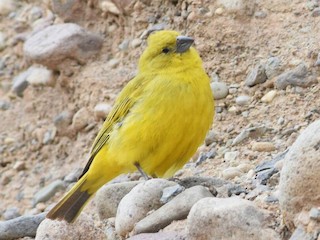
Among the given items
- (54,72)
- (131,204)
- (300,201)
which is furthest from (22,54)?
(300,201)

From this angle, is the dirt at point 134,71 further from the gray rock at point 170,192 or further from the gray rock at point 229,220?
the gray rock at point 229,220

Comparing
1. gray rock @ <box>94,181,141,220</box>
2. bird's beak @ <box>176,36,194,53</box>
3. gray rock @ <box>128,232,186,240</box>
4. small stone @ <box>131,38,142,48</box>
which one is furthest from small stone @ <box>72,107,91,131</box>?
gray rock @ <box>128,232,186,240</box>

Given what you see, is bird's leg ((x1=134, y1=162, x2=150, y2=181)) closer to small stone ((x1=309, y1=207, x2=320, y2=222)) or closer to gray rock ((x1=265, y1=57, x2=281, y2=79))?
gray rock ((x1=265, y1=57, x2=281, y2=79))

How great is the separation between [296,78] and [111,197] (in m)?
1.80

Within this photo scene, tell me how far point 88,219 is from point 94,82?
3.01m

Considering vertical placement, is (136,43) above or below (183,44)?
below

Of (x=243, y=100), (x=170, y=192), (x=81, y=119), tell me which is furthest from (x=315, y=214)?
(x=81, y=119)

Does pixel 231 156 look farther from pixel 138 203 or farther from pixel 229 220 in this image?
pixel 229 220

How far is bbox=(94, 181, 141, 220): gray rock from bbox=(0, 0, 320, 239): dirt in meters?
0.70

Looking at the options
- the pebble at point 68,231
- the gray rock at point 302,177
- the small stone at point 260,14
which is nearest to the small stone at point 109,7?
the small stone at point 260,14

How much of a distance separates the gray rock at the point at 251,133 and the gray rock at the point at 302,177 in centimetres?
234

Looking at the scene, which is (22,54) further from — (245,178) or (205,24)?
(245,178)

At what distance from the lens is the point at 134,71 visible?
8711mm

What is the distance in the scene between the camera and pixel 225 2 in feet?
27.0
